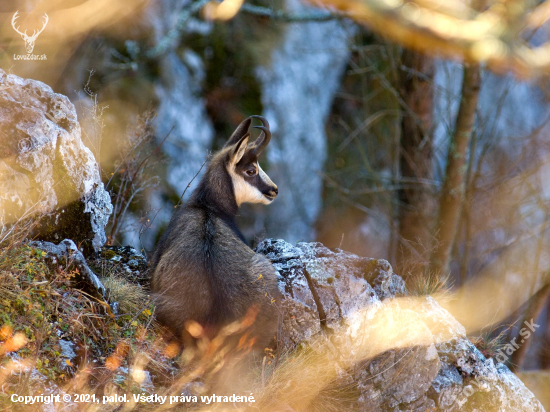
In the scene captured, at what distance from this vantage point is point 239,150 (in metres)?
5.90

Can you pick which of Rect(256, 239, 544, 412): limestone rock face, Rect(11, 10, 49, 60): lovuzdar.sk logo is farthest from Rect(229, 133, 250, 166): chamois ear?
Rect(11, 10, 49, 60): lovuzdar.sk logo

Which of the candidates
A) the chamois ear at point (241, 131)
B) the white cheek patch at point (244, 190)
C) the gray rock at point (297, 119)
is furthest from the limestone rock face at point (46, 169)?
the gray rock at point (297, 119)

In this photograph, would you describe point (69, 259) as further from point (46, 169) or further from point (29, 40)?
point (29, 40)

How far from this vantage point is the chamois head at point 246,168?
591cm

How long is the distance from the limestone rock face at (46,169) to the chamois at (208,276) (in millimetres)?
901

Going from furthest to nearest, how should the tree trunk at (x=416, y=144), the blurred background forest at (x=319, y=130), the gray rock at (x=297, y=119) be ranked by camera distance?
the gray rock at (x=297, y=119)
the tree trunk at (x=416, y=144)
the blurred background forest at (x=319, y=130)

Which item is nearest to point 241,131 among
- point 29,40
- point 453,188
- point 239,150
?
point 239,150

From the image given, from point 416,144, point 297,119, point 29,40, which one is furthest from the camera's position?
point 297,119

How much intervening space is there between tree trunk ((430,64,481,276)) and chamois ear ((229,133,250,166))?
3.14 metres

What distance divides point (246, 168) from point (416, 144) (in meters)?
4.41

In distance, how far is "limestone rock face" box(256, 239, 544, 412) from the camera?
486cm

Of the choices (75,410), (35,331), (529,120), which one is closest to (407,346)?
(75,410)

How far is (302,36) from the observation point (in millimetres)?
15062

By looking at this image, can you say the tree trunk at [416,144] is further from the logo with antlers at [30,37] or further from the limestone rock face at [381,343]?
the logo with antlers at [30,37]
